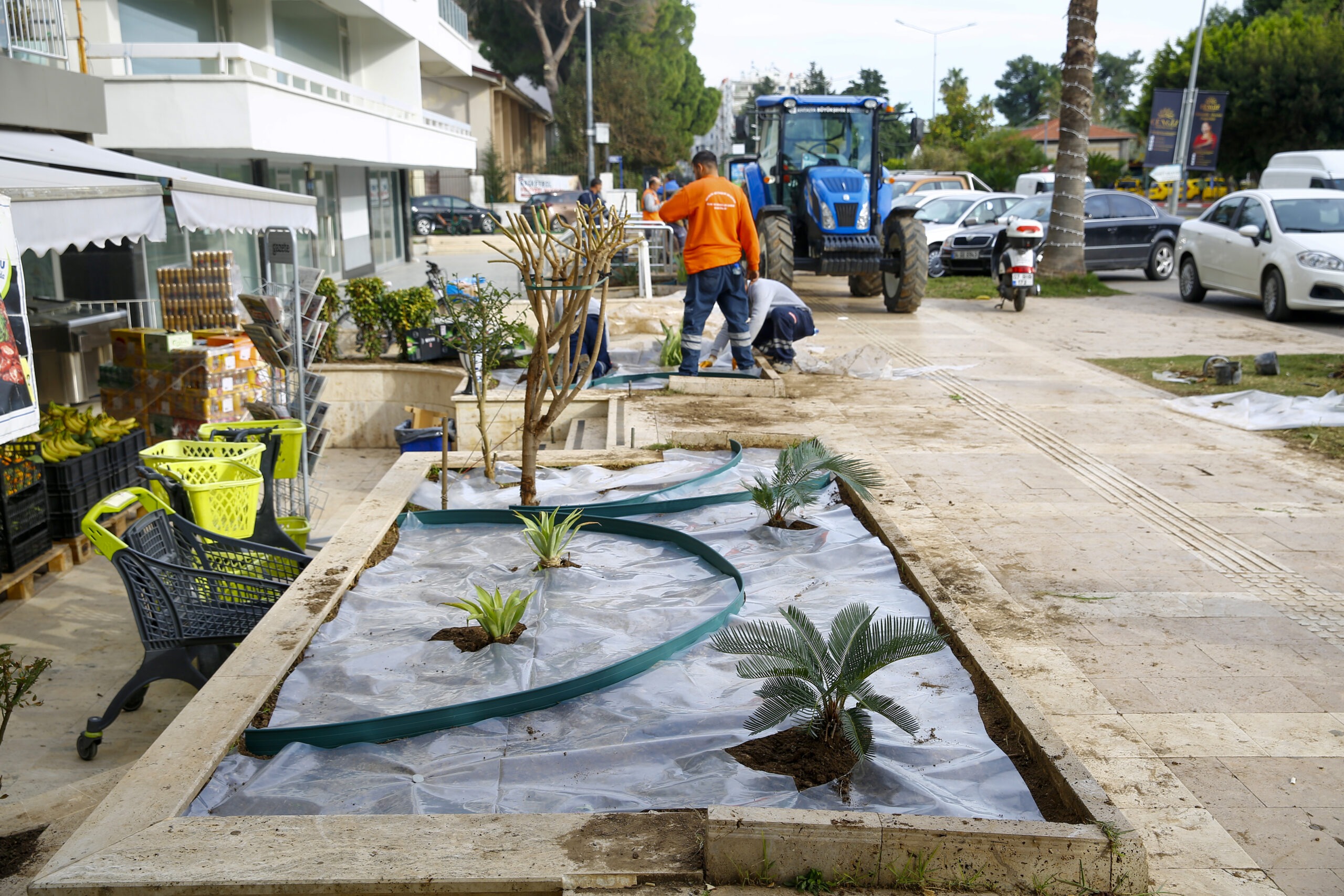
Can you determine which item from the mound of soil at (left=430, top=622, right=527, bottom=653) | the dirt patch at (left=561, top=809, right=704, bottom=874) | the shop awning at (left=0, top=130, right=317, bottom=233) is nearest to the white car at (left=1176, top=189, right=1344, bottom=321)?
the shop awning at (left=0, top=130, right=317, bottom=233)

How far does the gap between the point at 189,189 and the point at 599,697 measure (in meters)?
5.82

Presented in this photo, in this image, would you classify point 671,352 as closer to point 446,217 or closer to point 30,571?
point 30,571

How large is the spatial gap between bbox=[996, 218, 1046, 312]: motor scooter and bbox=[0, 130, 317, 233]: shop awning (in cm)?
994

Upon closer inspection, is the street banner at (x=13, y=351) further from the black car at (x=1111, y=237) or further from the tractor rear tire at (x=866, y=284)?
the black car at (x=1111, y=237)

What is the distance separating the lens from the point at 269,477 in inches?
232

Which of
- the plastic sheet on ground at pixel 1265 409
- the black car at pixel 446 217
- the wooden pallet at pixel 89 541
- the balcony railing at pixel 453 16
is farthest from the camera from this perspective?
the black car at pixel 446 217

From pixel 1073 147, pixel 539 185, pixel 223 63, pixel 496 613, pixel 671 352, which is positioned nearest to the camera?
pixel 496 613

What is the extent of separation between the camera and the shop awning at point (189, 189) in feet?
25.6

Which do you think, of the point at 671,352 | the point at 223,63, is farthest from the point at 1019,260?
the point at 223,63

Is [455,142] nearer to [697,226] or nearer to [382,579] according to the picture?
[697,226]

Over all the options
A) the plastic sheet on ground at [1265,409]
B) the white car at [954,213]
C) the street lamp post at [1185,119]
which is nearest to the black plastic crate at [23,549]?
the plastic sheet on ground at [1265,409]

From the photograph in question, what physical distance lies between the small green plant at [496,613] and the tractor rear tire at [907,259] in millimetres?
11667

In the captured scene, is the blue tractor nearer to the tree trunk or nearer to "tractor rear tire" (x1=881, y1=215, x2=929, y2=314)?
"tractor rear tire" (x1=881, y1=215, x2=929, y2=314)

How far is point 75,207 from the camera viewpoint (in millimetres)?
6324
